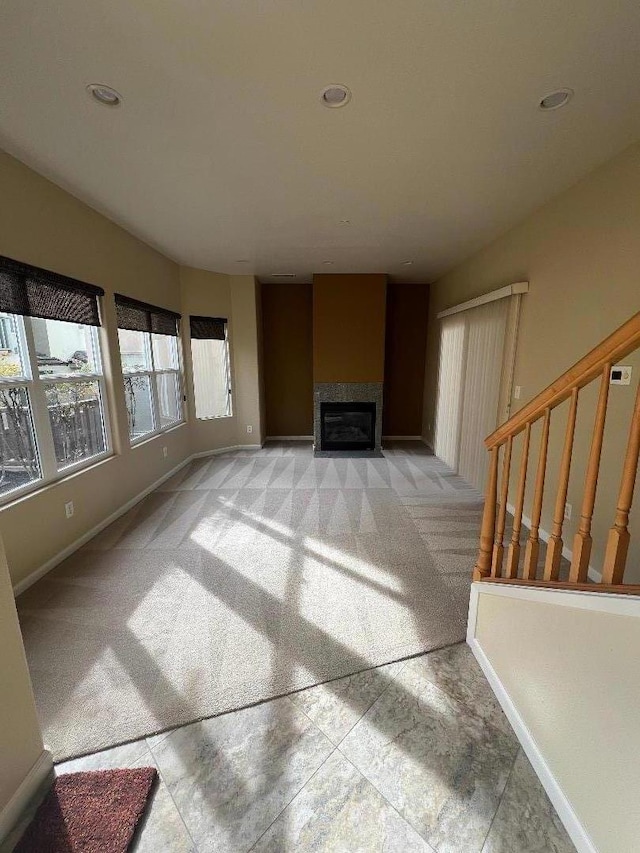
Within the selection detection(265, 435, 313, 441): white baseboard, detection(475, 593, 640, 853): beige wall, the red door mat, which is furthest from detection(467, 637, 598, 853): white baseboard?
detection(265, 435, 313, 441): white baseboard

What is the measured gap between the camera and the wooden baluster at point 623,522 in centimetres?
95

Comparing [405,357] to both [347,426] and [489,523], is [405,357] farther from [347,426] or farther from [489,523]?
[489,523]

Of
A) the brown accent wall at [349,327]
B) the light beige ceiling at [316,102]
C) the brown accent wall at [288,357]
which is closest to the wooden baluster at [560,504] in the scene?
the light beige ceiling at [316,102]

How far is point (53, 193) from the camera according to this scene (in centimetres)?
246

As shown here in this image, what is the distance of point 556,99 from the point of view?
5.39 feet

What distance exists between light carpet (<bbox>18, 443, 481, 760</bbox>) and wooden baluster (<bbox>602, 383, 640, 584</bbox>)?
105 cm

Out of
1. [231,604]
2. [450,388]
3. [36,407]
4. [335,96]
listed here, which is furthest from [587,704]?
[450,388]

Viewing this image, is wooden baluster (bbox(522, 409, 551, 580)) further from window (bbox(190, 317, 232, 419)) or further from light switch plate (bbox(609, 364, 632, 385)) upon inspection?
window (bbox(190, 317, 232, 419))

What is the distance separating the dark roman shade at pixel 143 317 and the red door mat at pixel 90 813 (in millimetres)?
3283

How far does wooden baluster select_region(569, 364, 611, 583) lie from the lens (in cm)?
107

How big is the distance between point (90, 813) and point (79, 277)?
318 centimetres

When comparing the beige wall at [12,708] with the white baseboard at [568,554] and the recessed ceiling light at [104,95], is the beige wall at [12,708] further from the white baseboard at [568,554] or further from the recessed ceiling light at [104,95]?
the white baseboard at [568,554]

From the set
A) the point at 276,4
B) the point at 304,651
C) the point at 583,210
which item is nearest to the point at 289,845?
the point at 304,651

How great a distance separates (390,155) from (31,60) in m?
1.76
